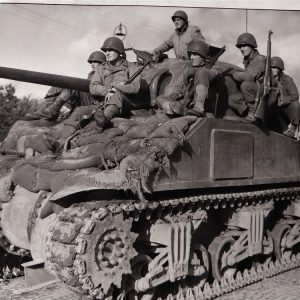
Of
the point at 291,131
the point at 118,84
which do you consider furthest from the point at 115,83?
the point at 291,131

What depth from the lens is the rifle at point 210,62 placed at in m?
7.27

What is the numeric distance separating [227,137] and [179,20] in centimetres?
335

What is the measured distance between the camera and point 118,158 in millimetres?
5648

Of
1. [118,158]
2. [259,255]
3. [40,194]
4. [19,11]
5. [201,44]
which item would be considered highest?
[19,11]

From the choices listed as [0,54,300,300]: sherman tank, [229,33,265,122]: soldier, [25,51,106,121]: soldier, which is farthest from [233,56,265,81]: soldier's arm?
[25,51,106,121]: soldier

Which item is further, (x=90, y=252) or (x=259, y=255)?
(x=259, y=255)

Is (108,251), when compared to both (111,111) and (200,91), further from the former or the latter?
(200,91)

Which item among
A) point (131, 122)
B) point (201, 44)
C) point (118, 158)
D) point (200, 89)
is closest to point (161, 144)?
point (118, 158)

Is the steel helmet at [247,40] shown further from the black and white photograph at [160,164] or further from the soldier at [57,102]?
the soldier at [57,102]

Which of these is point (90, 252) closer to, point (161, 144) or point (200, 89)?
point (161, 144)

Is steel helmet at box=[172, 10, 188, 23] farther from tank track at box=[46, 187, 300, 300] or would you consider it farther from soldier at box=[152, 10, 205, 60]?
tank track at box=[46, 187, 300, 300]

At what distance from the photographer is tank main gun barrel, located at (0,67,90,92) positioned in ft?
25.8

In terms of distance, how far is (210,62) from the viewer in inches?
302

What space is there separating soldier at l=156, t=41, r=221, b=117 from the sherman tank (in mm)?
203
